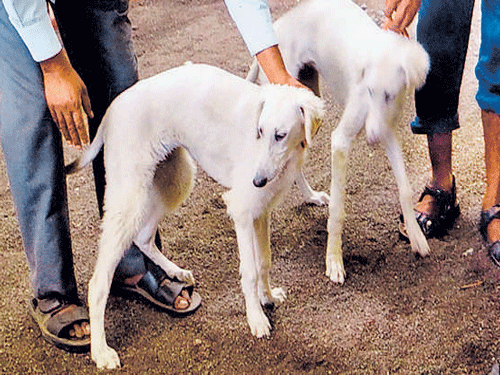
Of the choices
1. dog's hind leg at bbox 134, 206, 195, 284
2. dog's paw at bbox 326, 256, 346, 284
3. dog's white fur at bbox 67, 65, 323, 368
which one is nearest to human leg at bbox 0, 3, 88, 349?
dog's white fur at bbox 67, 65, 323, 368

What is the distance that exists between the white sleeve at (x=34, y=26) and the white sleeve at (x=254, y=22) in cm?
42

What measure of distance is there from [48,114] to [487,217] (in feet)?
4.45

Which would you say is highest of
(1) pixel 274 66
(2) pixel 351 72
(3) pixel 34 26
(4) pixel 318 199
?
(3) pixel 34 26

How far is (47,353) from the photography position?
1859 millimetres

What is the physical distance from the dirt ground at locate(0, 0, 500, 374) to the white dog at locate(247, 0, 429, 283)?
13cm

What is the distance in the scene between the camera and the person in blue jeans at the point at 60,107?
5.24 ft

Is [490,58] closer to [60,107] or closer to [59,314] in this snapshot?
[60,107]

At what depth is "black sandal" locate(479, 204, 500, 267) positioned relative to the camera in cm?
207

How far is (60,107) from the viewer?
5.27 ft

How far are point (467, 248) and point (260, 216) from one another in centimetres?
75

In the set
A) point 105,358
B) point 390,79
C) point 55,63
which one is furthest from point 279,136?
point 105,358

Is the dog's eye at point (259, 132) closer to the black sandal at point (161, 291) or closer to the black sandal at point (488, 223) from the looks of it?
the black sandal at point (161, 291)

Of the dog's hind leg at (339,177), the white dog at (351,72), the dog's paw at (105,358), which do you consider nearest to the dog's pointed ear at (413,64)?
the white dog at (351,72)

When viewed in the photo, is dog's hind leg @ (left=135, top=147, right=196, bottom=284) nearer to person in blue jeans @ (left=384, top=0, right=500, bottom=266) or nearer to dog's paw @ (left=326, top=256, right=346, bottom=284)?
dog's paw @ (left=326, top=256, right=346, bottom=284)
